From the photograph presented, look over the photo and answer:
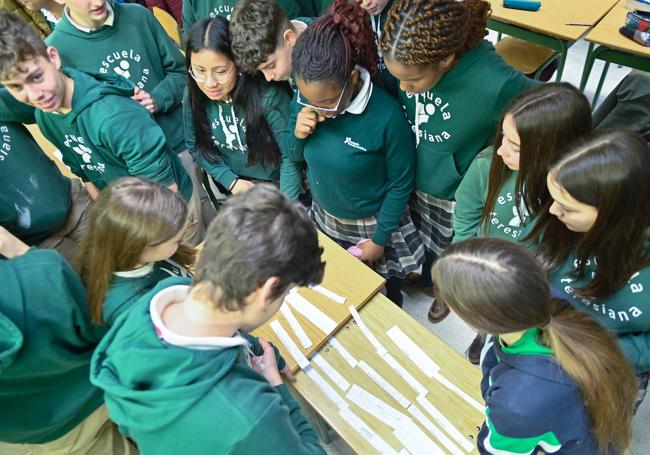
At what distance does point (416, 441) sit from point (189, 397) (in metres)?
0.85

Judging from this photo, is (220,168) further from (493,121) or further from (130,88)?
(493,121)

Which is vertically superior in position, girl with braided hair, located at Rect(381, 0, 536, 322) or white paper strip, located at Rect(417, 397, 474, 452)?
girl with braided hair, located at Rect(381, 0, 536, 322)

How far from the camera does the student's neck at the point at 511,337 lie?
1102mm

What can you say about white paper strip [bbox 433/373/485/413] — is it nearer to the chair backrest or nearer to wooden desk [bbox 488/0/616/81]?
wooden desk [bbox 488/0/616/81]

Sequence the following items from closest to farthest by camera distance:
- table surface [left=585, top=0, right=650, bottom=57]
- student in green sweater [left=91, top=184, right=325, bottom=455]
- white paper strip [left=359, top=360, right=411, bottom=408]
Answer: student in green sweater [left=91, top=184, right=325, bottom=455] < white paper strip [left=359, top=360, right=411, bottom=408] < table surface [left=585, top=0, right=650, bottom=57]

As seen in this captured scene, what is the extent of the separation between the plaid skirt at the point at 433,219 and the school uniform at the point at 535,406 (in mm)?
1039

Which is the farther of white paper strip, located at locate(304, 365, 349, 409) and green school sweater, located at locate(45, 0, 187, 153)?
green school sweater, located at locate(45, 0, 187, 153)

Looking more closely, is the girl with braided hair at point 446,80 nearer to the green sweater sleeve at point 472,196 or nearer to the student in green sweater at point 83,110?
the green sweater sleeve at point 472,196

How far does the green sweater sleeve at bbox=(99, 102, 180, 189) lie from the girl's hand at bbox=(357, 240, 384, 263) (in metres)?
0.97

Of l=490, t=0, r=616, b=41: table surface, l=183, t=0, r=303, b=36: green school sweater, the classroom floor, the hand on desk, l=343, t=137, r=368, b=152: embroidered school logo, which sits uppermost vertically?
l=183, t=0, r=303, b=36: green school sweater

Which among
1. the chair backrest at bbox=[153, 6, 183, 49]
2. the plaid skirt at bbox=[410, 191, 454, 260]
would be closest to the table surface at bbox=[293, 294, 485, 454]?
the plaid skirt at bbox=[410, 191, 454, 260]

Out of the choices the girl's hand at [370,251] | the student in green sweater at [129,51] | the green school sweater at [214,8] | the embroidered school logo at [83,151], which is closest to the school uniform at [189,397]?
the girl's hand at [370,251]

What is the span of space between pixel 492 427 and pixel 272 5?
68.4 inches

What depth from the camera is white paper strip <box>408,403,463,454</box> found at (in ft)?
4.68
